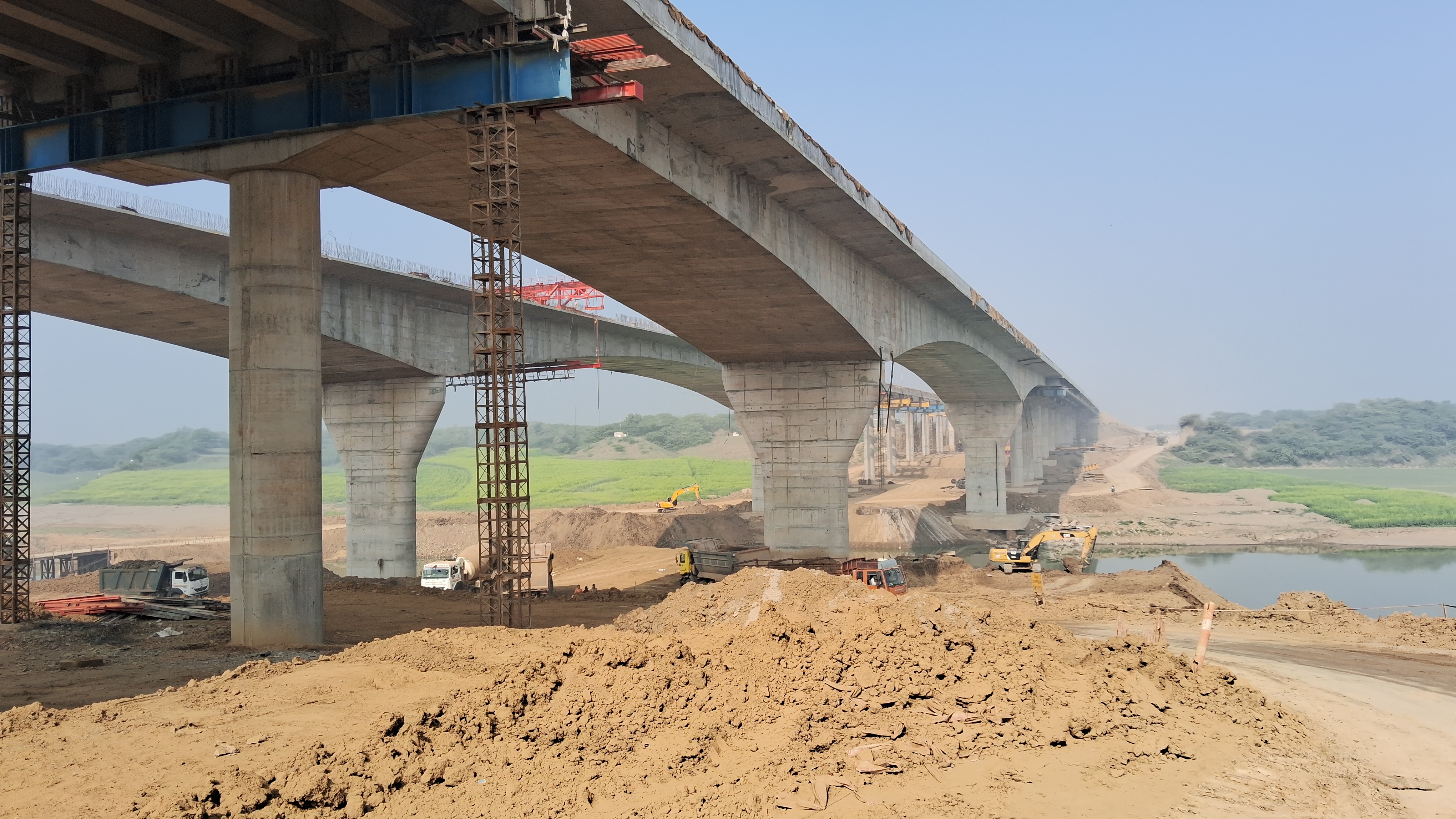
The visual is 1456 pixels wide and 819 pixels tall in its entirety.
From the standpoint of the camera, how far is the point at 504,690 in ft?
35.3

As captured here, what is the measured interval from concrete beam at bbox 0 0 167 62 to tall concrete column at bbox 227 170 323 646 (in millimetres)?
3097

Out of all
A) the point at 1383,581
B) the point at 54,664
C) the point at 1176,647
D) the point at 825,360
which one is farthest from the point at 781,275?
the point at 1383,581

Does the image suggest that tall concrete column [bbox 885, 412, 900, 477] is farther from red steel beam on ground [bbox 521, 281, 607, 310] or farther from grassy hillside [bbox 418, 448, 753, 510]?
red steel beam on ground [bbox 521, 281, 607, 310]

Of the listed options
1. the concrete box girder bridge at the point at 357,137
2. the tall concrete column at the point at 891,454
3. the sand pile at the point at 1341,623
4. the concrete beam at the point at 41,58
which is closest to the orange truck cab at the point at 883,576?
the sand pile at the point at 1341,623

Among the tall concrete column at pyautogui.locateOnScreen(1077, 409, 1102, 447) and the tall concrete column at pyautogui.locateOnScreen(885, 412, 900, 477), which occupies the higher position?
the tall concrete column at pyautogui.locateOnScreen(1077, 409, 1102, 447)

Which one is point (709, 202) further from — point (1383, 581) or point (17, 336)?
point (1383, 581)


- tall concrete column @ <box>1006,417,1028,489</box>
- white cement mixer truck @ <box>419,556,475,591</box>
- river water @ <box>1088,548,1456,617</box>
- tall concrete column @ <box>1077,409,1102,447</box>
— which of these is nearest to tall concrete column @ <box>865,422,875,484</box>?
tall concrete column @ <box>1006,417,1028,489</box>

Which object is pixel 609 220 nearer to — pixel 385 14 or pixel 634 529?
pixel 385 14

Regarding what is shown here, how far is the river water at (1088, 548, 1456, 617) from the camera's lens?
142ft

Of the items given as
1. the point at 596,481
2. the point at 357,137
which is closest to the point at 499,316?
the point at 357,137

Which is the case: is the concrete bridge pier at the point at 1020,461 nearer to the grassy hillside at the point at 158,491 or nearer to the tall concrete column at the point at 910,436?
the tall concrete column at the point at 910,436

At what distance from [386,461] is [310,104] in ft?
79.5

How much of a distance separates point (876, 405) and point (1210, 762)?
2579 centimetres

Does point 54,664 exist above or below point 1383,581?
above
